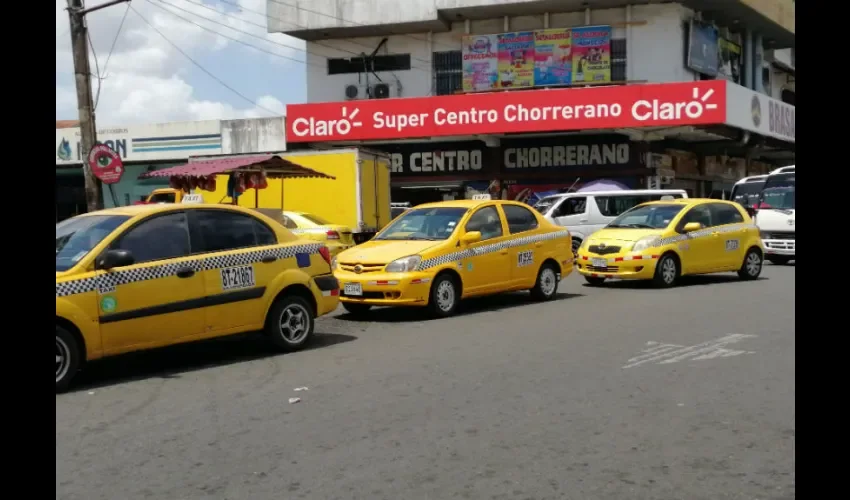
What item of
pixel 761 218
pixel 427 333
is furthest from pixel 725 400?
pixel 761 218

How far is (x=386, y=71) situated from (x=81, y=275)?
28.4 meters

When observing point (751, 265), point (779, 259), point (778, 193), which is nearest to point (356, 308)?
point (751, 265)

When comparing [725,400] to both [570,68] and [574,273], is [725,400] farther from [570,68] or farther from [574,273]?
[570,68]

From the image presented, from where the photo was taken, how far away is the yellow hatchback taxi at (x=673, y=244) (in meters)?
14.8

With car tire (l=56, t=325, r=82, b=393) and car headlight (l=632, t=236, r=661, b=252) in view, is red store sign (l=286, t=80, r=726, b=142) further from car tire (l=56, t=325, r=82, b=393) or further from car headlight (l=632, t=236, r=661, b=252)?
car tire (l=56, t=325, r=82, b=393)

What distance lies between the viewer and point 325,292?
9.23 meters

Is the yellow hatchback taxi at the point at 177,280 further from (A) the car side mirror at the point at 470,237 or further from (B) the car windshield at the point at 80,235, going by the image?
(A) the car side mirror at the point at 470,237

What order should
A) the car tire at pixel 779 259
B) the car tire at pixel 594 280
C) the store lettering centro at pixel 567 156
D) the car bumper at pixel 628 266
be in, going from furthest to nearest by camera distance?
the store lettering centro at pixel 567 156 → the car tire at pixel 779 259 → the car tire at pixel 594 280 → the car bumper at pixel 628 266

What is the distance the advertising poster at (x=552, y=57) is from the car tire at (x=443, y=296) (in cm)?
2166

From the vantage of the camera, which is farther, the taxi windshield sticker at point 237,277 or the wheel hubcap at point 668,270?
the wheel hubcap at point 668,270

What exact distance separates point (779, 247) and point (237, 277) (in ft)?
45.8

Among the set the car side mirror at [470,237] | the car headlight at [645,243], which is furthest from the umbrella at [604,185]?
the car side mirror at [470,237]

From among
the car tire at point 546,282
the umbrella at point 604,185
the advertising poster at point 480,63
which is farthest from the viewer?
the advertising poster at point 480,63

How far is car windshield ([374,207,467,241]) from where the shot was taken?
11.8 meters
